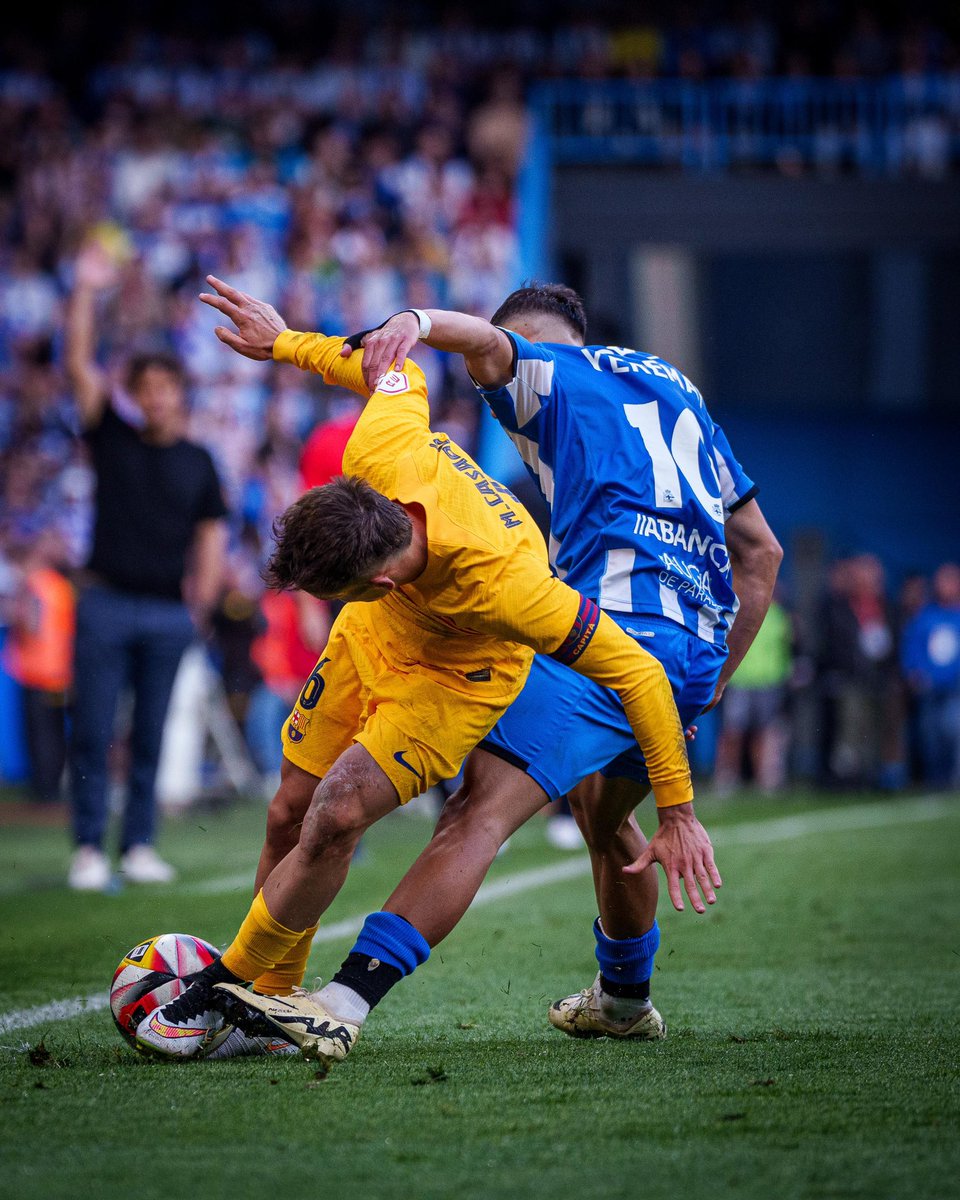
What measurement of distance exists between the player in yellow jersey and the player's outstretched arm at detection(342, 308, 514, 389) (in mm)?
117

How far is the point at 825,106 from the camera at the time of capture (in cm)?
1786

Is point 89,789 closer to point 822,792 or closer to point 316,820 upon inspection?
point 316,820

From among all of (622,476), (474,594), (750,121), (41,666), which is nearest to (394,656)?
(474,594)

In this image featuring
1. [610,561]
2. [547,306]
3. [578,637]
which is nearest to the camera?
[578,637]

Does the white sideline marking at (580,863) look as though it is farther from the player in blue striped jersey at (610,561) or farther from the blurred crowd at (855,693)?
the blurred crowd at (855,693)

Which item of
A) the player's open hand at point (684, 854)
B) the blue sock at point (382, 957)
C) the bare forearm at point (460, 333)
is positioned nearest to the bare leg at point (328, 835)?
the blue sock at point (382, 957)

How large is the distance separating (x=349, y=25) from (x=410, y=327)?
707 inches

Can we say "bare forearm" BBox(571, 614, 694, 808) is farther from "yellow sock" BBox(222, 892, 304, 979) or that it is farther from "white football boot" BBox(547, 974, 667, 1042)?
"yellow sock" BBox(222, 892, 304, 979)

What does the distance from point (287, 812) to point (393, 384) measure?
107 centimetres

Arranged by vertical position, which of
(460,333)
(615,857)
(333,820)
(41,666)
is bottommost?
(41,666)

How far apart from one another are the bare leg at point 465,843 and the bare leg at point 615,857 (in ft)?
1.05

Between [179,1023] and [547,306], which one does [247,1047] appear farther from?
[547,306]

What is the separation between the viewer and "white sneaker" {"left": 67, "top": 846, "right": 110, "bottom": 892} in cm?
688

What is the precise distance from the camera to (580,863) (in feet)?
26.8
